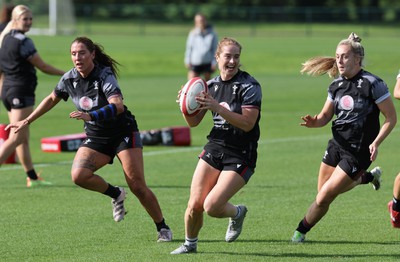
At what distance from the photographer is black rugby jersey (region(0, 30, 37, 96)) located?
12.7 meters

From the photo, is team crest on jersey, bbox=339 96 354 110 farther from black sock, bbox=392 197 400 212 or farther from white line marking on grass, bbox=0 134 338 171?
white line marking on grass, bbox=0 134 338 171

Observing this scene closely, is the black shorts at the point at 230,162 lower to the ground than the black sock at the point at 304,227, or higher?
higher

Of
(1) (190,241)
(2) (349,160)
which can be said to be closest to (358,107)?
(2) (349,160)

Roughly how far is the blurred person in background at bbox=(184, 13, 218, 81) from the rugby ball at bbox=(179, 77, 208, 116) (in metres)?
15.3

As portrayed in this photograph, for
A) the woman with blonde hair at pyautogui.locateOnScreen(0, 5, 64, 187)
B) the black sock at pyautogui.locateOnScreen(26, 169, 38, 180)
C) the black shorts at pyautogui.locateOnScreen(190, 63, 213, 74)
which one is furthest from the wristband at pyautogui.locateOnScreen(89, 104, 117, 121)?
the black shorts at pyautogui.locateOnScreen(190, 63, 213, 74)

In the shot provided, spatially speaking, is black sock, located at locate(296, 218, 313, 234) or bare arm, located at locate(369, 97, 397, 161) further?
black sock, located at locate(296, 218, 313, 234)

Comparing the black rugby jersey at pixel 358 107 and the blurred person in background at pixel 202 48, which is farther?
the blurred person in background at pixel 202 48

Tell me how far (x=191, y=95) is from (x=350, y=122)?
66.5 inches

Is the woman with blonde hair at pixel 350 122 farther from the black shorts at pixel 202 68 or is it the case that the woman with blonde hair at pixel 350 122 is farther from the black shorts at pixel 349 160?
the black shorts at pixel 202 68

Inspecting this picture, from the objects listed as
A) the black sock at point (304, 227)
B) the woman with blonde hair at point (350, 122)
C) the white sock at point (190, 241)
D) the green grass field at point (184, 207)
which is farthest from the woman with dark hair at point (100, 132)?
the woman with blonde hair at point (350, 122)

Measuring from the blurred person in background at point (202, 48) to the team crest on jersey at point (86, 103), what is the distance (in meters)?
14.5

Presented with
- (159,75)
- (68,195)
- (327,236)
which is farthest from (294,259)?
(159,75)

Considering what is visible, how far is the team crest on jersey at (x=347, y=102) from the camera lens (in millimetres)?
8988

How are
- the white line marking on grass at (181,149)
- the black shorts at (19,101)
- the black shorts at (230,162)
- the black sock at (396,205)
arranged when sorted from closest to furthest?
the black shorts at (230,162), the black sock at (396,205), the black shorts at (19,101), the white line marking on grass at (181,149)
